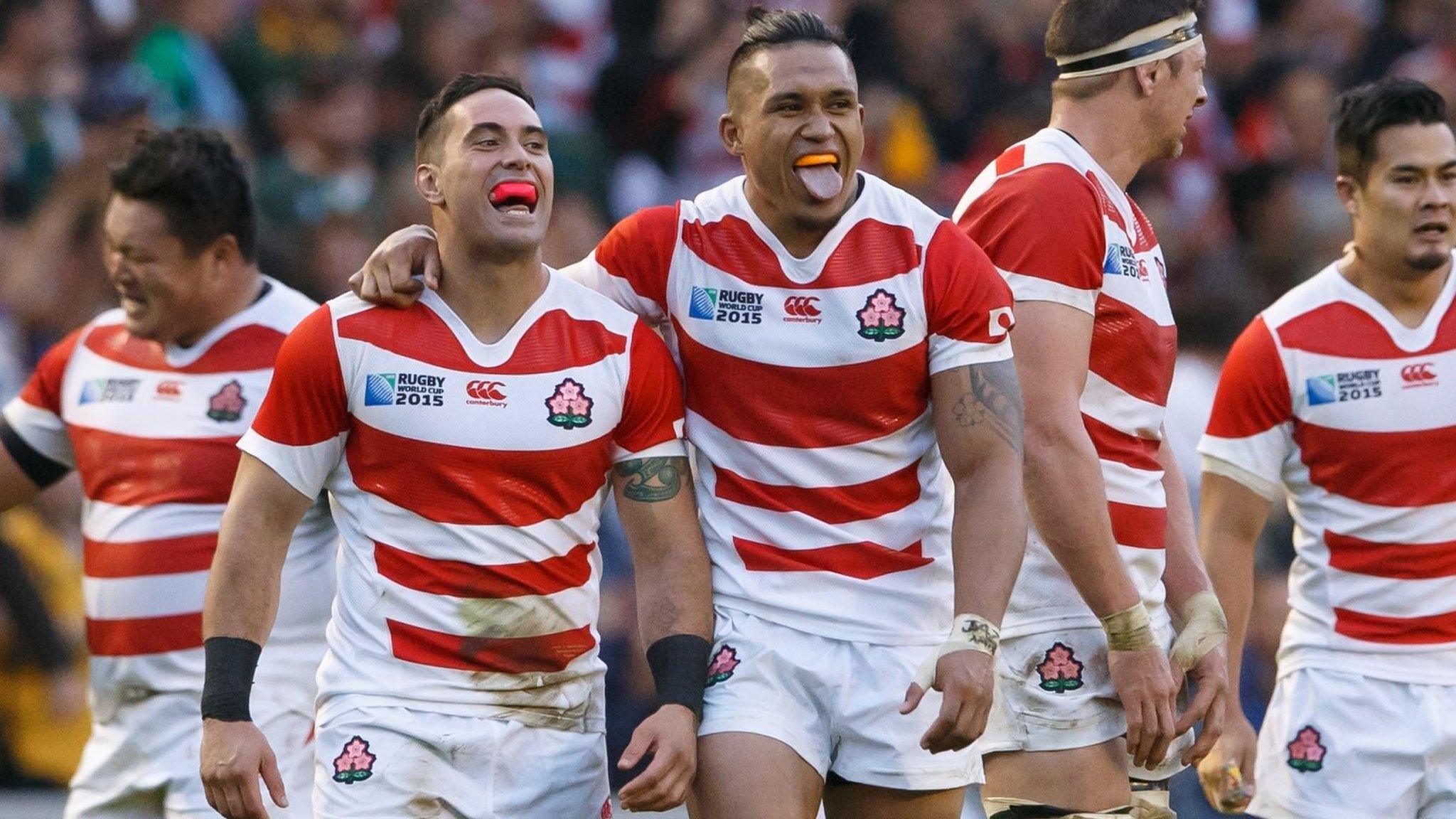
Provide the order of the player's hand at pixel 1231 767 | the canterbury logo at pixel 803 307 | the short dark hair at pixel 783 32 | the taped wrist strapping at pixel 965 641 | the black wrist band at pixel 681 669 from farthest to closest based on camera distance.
→ the player's hand at pixel 1231 767 < the short dark hair at pixel 783 32 < the canterbury logo at pixel 803 307 < the black wrist band at pixel 681 669 < the taped wrist strapping at pixel 965 641

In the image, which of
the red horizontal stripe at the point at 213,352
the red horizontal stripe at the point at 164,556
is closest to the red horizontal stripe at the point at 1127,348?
the red horizontal stripe at the point at 213,352

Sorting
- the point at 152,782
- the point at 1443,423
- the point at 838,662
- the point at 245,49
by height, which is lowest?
the point at 152,782

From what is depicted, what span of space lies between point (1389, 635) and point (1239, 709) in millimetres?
496

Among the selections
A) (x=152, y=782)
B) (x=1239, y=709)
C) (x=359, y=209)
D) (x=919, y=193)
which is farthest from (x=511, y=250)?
(x=919, y=193)

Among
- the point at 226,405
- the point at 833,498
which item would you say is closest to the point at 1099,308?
the point at 833,498

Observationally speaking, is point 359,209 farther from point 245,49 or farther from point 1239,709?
point 1239,709

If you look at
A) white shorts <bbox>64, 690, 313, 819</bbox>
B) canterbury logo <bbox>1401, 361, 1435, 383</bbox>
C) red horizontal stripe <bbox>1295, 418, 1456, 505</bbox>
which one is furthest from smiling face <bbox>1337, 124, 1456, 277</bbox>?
white shorts <bbox>64, 690, 313, 819</bbox>

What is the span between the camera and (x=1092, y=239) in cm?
505

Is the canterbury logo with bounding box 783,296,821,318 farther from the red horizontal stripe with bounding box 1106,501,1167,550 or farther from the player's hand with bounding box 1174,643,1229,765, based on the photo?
the player's hand with bounding box 1174,643,1229,765

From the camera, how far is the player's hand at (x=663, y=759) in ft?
14.7

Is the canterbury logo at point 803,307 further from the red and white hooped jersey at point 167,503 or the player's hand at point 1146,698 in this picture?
the red and white hooped jersey at point 167,503

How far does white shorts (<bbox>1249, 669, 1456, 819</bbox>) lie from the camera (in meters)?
5.80

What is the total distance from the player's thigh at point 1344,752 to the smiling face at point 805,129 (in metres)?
2.21

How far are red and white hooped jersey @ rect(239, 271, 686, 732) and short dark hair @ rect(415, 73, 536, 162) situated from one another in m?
0.48
